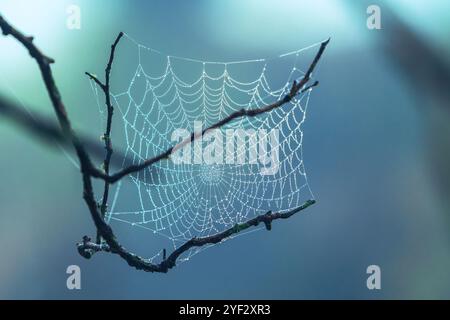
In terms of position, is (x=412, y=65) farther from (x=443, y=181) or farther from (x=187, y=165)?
(x=187, y=165)

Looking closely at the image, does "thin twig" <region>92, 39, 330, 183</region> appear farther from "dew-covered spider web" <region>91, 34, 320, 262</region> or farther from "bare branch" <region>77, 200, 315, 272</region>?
"dew-covered spider web" <region>91, 34, 320, 262</region>

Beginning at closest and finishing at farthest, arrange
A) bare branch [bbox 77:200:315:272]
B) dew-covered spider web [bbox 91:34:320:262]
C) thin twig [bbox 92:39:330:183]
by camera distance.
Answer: thin twig [bbox 92:39:330:183] < bare branch [bbox 77:200:315:272] < dew-covered spider web [bbox 91:34:320:262]

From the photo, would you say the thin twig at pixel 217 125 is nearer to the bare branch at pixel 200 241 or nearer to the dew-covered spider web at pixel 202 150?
the bare branch at pixel 200 241

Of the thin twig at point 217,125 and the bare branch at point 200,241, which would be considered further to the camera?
the bare branch at point 200,241

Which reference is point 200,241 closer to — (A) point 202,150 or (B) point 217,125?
(B) point 217,125

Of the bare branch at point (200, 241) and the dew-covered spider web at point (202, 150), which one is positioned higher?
the dew-covered spider web at point (202, 150)

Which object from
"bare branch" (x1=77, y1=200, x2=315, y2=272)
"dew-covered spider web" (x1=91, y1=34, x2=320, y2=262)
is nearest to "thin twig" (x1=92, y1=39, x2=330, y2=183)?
"bare branch" (x1=77, y1=200, x2=315, y2=272)

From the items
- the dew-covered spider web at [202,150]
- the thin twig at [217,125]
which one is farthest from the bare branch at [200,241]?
the dew-covered spider web at [202,150]

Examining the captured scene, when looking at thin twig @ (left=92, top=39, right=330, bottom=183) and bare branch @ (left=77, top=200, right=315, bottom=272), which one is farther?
bare branch @ (left=77, top=200, right=315, bottom=272)

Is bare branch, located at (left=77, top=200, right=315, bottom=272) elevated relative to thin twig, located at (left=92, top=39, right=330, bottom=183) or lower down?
lower down

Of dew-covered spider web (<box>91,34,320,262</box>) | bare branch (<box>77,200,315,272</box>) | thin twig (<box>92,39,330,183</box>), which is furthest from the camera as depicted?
dew-covered spider web (<box>91,34,320,262</box>)

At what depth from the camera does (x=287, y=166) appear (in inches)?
72.6

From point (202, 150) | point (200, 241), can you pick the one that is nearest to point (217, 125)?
point (200, 241)
